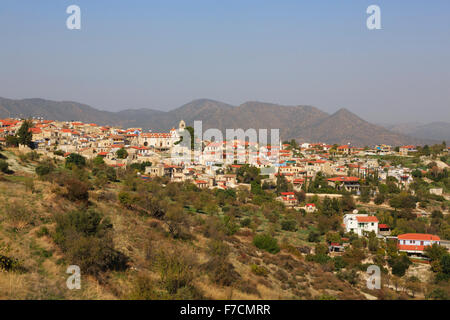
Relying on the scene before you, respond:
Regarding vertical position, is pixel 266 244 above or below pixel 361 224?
above

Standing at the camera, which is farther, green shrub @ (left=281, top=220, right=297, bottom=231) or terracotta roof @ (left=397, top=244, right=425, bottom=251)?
green shrub @ (left=281, top=220, right=297, bottom=231)

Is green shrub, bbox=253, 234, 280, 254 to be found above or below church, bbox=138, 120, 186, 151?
below

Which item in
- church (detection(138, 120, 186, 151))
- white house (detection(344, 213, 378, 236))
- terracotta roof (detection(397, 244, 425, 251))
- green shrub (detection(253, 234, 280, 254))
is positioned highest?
church (detection(138, 120, 186, 151))

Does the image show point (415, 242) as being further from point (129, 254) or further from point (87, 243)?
point (87, 243)

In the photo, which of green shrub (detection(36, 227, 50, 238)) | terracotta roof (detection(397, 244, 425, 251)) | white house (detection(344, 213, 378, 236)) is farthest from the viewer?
white house (detection(344, 213, 378, 236))

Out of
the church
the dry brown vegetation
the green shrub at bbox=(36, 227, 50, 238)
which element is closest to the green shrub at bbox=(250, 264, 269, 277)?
the dry brown vegetation

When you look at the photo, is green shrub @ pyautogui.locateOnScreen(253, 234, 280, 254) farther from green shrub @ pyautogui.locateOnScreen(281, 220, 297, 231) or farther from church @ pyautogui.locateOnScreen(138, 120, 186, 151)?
church @ pyautogui.locateOnScreen(138, 120, 186, 151)

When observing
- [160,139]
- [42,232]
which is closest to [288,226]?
[42,232]

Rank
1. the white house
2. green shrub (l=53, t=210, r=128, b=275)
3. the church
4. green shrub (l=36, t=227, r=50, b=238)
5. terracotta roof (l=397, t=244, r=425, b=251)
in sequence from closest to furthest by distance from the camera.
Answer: green shrub (l=53, t=210, r=128, b=275) → green shrub (l=36, t=227, r=50, b=238) → terracotta roof (l=397, t=244, r=425, b=251) → the white house → the church

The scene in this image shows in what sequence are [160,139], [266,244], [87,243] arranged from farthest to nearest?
[160,139] < [266,244] < [87,243]
